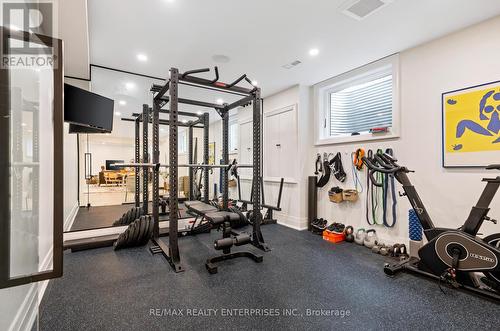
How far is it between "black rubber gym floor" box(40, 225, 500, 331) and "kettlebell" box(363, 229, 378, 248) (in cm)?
36

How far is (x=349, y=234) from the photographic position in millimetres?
3537

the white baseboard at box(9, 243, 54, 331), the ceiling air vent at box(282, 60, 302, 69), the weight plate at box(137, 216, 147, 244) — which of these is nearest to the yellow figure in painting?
the ceiling air vent at box(282, 60, 302, 69)

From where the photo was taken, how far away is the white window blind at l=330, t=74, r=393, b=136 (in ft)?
11.4

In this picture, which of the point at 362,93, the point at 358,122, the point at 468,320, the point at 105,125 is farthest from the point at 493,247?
the point at 105,125

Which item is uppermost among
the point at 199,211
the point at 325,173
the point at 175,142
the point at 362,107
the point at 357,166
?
the point at 362,107

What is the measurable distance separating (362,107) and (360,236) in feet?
6.87

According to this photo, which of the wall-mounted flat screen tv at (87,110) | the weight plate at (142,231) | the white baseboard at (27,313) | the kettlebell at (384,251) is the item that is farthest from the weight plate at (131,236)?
the kettlebell at (384,251)

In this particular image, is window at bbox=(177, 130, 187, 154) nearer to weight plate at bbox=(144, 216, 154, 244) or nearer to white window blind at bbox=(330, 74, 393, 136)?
weight plate at bbox=(144, 216, 154, 244)

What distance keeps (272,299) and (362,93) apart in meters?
3.47

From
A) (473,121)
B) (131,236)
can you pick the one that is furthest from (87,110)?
(473,121)

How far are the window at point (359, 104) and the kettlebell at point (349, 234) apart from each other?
1408 millimetres

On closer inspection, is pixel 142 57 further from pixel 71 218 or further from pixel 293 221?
pixel 293 221

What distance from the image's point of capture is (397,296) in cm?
201

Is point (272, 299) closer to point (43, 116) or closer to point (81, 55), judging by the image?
point (43, 116)
